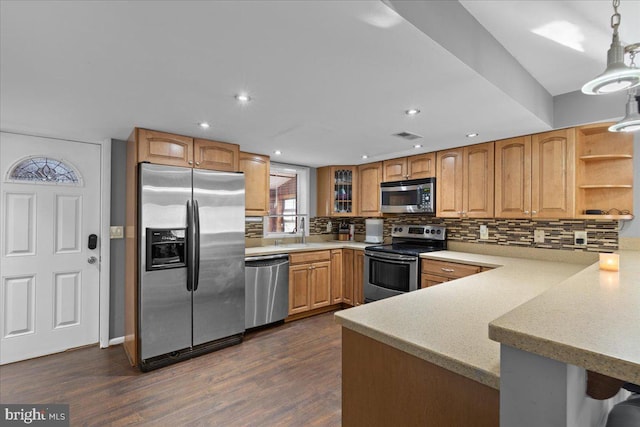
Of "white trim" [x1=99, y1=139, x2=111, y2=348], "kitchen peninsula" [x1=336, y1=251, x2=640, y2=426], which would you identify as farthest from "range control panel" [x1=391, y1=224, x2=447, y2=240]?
"white trim" [x1=99, y1=139, x2=111, y2=348]

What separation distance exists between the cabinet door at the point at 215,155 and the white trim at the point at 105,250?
952 mm

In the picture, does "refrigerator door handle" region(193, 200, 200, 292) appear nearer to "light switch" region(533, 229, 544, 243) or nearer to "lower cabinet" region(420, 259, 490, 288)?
"lower cabinet" region(420, 259, 490, 288)

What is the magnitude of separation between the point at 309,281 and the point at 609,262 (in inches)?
114

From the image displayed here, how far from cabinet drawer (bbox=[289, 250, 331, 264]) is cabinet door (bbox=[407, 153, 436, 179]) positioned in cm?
148

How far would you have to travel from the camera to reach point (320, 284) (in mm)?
4004

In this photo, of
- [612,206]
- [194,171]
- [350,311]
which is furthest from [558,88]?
[194,171]

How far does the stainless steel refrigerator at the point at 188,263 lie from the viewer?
2594mm

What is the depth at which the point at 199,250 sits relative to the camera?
283 centimetres

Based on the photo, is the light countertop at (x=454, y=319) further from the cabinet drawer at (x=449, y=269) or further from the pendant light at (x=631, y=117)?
the pendant light at (x=631, y=117)

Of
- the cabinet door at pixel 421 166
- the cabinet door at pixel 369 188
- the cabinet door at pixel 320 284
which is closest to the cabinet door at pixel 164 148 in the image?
the cabinet door at pixel 320 284

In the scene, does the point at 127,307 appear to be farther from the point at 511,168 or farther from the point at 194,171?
the point at 511,168

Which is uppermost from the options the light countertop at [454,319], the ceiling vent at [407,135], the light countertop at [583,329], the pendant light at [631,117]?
the ceiling vent at [407,135]

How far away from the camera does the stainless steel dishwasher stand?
332cm

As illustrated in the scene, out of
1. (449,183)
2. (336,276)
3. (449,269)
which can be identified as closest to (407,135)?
(449,183)
